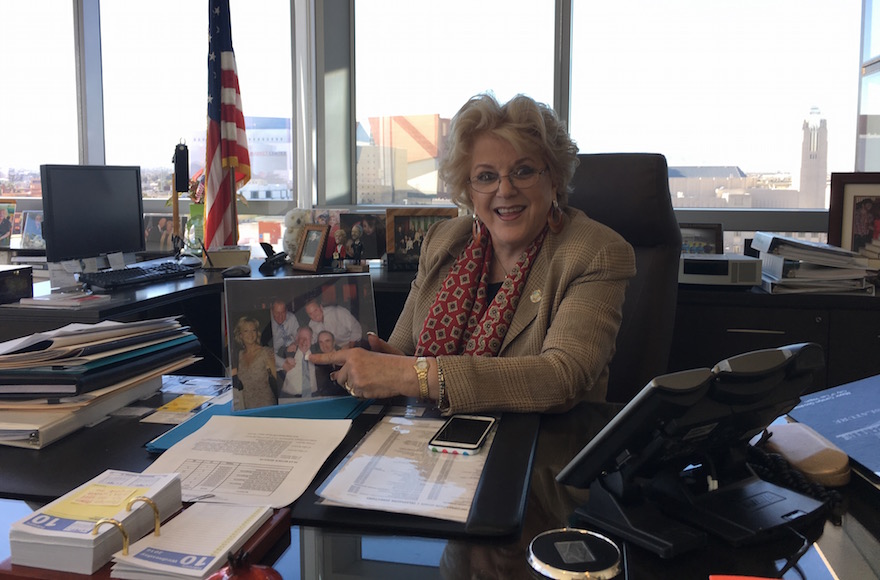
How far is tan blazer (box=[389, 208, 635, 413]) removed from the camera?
1.28 m

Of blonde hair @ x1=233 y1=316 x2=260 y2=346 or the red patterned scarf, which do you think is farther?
the red patterned scarf

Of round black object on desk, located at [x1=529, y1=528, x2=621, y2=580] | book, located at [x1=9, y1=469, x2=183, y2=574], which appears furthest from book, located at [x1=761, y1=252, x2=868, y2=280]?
book, located at [x1=9, y1=469, x2=183, y2=574]

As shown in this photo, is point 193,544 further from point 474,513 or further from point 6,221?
point 6,221

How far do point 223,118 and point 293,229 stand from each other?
2.66 ft

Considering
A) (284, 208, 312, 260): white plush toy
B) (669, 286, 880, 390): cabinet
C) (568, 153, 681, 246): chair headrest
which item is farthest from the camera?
(284, 208, 312, 260): white plush toy

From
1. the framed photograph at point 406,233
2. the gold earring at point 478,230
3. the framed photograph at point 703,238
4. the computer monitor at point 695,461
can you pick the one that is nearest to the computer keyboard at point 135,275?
the framed photograph at point 406,233

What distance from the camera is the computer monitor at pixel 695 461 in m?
0.75

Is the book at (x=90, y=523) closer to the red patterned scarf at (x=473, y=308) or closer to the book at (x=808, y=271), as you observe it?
the red patterned scarf at (x=473, y=308)

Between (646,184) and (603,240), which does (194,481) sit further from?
(646,184)

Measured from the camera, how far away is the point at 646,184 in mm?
2010

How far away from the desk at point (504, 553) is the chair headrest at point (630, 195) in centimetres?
116

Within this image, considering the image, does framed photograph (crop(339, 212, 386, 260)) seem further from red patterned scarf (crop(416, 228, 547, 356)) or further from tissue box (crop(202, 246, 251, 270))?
red patterned scarf (crop(416, 228, 547, 356))

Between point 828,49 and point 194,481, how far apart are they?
11.2 ft

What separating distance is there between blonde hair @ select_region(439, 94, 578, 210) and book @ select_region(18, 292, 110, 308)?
48.6 inches
